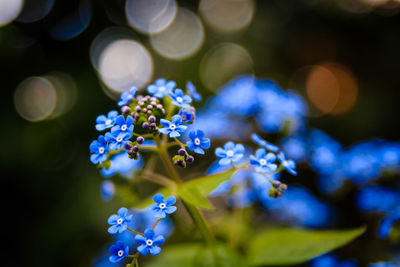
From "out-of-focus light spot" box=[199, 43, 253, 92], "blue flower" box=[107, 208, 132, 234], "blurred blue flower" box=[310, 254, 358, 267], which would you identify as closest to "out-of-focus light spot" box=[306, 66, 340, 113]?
"out-of-focus light spot" box=[199, 43, 253, 92]

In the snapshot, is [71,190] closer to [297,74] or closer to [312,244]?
[312,244]

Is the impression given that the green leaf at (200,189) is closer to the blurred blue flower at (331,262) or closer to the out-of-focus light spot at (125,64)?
the blurred blue flower at (331,262)

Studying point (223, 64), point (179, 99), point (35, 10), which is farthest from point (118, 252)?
point (223, 64)

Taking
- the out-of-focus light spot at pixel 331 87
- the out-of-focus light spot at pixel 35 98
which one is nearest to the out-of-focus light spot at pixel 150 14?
the out-of-focus light spot at pixel 35 98

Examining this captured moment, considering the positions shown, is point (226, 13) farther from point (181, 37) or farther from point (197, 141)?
point (197, 141)

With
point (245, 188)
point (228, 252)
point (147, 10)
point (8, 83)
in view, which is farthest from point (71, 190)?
point (147, 10)
